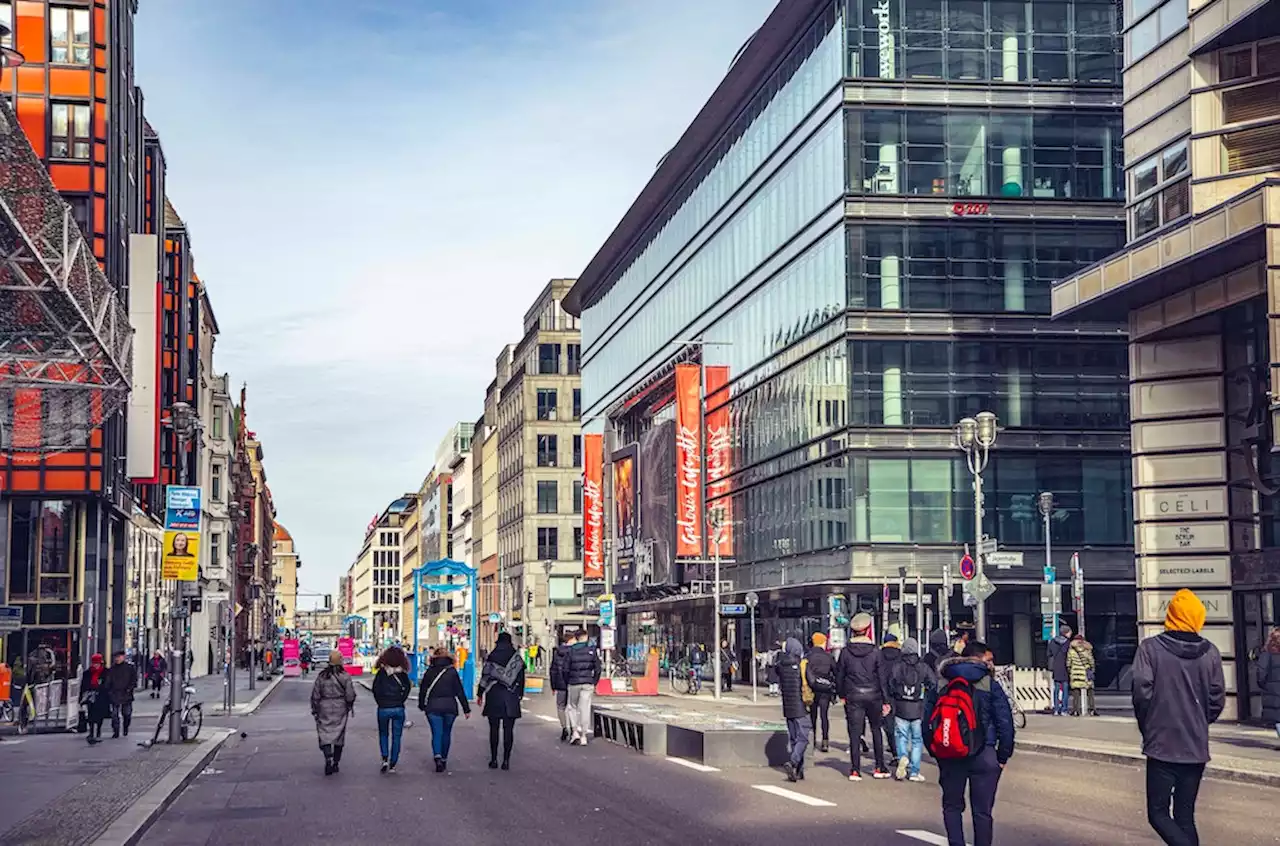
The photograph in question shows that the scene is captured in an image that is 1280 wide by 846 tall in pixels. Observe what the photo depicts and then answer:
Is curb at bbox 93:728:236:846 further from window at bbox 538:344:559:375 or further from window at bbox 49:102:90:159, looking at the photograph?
window at bbox 538:344:559:375

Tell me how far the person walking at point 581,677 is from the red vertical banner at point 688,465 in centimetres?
4545

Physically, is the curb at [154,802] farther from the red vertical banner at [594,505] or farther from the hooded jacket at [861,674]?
the red vertical banner at [594,505]

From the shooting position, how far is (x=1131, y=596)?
57812mm

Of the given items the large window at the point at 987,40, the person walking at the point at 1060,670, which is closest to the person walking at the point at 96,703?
the person walking at the point at 1060,670

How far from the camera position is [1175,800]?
35.6 feet

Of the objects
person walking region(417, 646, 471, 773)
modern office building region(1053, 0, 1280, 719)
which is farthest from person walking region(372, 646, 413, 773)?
modern office building region(1053, 0, 1280, 719)

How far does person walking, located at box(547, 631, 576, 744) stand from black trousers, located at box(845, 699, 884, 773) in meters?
7.56

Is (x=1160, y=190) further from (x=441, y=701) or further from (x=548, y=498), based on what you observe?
(x=548, y=498)

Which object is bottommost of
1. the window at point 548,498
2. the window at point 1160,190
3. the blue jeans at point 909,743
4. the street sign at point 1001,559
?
the blue jeans at point 909,743

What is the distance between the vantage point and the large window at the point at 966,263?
5653 cm

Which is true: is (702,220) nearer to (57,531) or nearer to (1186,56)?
(57,531)

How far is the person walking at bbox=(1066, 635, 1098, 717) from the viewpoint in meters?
37.3

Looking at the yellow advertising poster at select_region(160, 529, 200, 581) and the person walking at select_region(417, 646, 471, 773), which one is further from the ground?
the yellow advertising poster at select_region(160, 529, 200, 581)

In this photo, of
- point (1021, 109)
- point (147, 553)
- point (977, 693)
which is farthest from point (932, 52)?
point (977, 693)
